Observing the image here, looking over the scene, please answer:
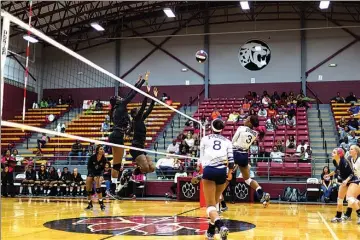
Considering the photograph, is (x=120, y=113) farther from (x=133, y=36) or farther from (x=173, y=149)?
(x=133, y=36)

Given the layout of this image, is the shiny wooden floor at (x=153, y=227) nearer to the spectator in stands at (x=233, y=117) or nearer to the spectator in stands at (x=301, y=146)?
the spectator in stands at (x=301, y=146)

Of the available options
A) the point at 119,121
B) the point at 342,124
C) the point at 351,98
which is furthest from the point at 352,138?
the point at 119,121

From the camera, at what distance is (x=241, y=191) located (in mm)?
15602

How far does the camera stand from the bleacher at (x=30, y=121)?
Result: 2392 cm

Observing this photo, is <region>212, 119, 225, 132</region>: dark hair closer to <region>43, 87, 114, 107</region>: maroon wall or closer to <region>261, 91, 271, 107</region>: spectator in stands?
<region>261, 91, 271, 107</region>: spectator in stands

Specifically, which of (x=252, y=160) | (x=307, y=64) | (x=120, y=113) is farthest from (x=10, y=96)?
(x=120, y=113)

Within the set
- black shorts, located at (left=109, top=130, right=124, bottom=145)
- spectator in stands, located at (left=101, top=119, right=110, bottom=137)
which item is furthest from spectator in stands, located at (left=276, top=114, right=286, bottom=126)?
black shorts, located at (left=109, top=130, right=124, bottom=145)

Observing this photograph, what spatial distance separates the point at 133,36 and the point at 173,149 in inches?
420

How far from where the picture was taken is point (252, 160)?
58.7ft

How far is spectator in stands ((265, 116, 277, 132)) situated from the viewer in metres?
20.3

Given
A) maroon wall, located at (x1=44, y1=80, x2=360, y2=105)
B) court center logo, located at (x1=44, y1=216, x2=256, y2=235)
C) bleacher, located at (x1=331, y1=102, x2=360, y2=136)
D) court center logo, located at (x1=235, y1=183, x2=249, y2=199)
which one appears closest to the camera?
court center logo, located at (x1=44, y1=216, x2=256, y2=235)

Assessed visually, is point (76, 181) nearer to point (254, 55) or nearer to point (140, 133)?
point (140, 133)

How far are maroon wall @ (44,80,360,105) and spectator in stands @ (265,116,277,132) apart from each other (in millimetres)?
4778

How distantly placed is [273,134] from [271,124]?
0.69m
